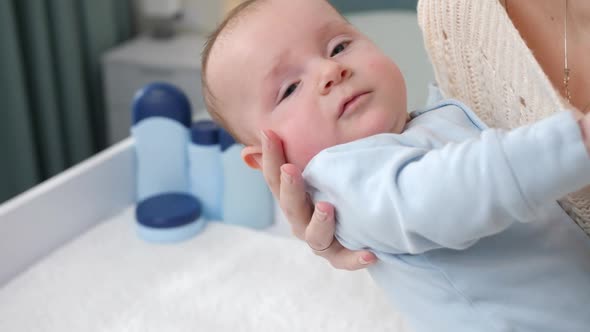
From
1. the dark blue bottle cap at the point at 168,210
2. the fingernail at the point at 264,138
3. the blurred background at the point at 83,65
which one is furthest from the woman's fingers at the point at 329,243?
the blurred background at the point at 83,65

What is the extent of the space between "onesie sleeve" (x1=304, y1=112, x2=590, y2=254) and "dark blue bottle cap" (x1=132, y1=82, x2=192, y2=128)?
0.79 m

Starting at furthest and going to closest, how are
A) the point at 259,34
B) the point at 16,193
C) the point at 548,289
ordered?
the point at 16,193, the point at 259,34, the point at 548,289

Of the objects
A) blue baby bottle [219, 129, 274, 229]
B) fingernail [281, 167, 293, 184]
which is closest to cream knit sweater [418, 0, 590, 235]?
fingernail [281, 167, 293, 184]

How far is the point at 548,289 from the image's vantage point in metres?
0.67

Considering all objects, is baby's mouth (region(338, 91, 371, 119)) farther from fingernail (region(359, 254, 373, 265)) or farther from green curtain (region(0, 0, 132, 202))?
green curtain (region(0, 0, 132, 202))

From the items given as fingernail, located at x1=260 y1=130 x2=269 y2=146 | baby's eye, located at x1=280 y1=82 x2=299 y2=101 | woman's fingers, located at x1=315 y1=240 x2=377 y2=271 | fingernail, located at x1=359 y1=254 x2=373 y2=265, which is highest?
baby's eye, located at x1=280 y1=82 x2=299 y2=101

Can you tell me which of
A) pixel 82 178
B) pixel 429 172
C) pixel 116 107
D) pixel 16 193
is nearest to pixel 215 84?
pixel 429 172

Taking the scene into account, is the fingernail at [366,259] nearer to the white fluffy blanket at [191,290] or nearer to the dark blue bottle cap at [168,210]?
the white fluffy blanket at [191,290]

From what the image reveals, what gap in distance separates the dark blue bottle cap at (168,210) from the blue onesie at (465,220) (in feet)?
2.11

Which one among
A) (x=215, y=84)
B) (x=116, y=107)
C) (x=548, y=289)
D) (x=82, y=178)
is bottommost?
(x=116, y=107)

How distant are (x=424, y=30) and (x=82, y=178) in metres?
0.75

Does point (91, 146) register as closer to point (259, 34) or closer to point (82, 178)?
point (82, 178)

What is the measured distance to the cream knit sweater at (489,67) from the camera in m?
0.71

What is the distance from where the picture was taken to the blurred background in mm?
1842
